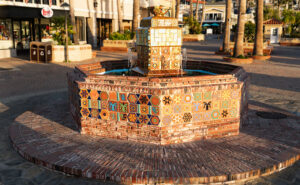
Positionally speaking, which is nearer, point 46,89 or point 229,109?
point 229,109

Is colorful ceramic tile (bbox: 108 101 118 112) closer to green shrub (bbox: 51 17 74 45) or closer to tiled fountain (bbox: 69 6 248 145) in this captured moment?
tiled fountain (bbox: 69 6 248 145)

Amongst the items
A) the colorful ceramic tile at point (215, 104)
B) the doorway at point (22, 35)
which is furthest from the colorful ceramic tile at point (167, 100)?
the doorway at point (22, 35)

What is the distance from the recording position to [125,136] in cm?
565

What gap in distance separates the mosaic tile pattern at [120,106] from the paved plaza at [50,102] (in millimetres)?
870

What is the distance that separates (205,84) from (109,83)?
1890mm

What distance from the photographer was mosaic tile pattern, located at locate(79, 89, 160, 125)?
17.5ft

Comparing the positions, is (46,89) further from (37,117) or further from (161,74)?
(161,74)

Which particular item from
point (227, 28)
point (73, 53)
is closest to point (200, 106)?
point (73, 53)

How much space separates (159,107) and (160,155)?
87 centimetres

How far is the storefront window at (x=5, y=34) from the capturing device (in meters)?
21.7

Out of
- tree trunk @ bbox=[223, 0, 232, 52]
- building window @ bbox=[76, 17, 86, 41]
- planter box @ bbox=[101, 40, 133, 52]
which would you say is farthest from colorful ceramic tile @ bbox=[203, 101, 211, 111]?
building window @ bbox=[76, 17, 86, 41]

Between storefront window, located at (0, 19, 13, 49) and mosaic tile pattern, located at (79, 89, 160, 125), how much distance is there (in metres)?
19.0

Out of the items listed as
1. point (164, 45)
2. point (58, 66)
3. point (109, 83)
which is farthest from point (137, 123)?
point (58, 66)

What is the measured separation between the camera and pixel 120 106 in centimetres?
554
